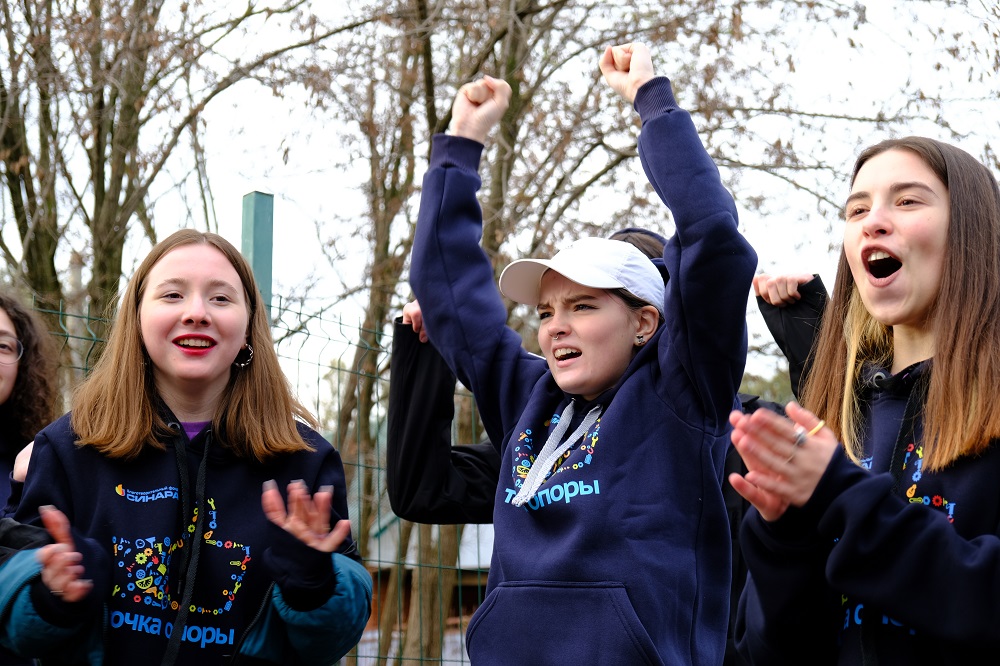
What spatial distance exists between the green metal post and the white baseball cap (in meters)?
1.74

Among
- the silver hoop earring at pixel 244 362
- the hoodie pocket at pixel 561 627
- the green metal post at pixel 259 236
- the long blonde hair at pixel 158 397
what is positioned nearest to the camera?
the hoodie pocket at pixel 561 627

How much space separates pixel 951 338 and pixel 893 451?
0.84 ft

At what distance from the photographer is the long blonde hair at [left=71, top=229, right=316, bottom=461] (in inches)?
114

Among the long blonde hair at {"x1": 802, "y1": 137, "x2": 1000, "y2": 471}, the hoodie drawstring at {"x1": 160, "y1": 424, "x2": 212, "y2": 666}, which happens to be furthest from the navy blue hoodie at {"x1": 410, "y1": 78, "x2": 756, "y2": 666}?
the hoodie drawstring at {"x1": 160, "y1": 424, "x2": 212, "y2": 666}

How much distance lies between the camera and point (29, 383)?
382 centimetres

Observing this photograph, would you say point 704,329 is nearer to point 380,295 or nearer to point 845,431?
point 845,431

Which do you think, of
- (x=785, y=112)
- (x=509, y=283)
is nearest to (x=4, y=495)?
(x=509, y=283)

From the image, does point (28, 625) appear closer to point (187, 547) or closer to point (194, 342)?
point (187, 547)

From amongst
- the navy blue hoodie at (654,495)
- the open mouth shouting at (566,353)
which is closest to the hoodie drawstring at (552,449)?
the navy blue hoodie at (654,495)

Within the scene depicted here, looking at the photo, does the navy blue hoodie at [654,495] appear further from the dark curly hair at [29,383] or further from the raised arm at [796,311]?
the dark curly hair at [29,383]

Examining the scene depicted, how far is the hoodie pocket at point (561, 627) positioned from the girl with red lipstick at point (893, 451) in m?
0.26

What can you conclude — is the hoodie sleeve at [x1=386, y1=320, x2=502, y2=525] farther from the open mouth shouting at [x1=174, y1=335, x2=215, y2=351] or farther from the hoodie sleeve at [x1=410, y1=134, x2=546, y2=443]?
the open mouth shouting at [x1=174, y1=335, x2=215, y2=351]

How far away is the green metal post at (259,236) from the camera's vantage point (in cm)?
441

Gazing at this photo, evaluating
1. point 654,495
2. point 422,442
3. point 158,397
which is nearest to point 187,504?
point 158,397
